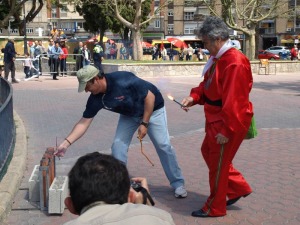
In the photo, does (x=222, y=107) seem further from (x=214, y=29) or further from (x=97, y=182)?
(x=97, y=182)

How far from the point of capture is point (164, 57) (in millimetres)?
46656

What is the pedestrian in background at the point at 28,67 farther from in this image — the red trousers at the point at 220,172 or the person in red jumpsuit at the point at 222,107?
the red trousers at the point at 220,172

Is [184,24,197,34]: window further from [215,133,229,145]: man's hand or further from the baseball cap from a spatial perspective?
[215,133,229,145]: man's hand

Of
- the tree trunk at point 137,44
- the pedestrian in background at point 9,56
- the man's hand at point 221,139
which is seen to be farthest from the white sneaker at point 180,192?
the tree trunk at point 137,44

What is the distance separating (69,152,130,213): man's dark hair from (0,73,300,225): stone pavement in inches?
117

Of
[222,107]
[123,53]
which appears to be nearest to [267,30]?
[123,53]

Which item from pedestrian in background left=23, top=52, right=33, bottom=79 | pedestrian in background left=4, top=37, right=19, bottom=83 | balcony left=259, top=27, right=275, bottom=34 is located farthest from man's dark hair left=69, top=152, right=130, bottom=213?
balcony left=259, top=27, right=275, bottom=34

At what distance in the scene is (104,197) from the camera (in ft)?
7.05

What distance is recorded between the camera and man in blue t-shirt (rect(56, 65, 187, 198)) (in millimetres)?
4941

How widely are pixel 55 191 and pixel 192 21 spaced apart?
82694 millimetres

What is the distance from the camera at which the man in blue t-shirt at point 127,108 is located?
4941 mm

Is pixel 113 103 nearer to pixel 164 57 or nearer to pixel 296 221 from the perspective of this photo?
pixel 296 221

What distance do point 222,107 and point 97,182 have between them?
2684 mm

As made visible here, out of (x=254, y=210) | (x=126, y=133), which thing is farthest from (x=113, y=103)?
(x=254, y=210)
